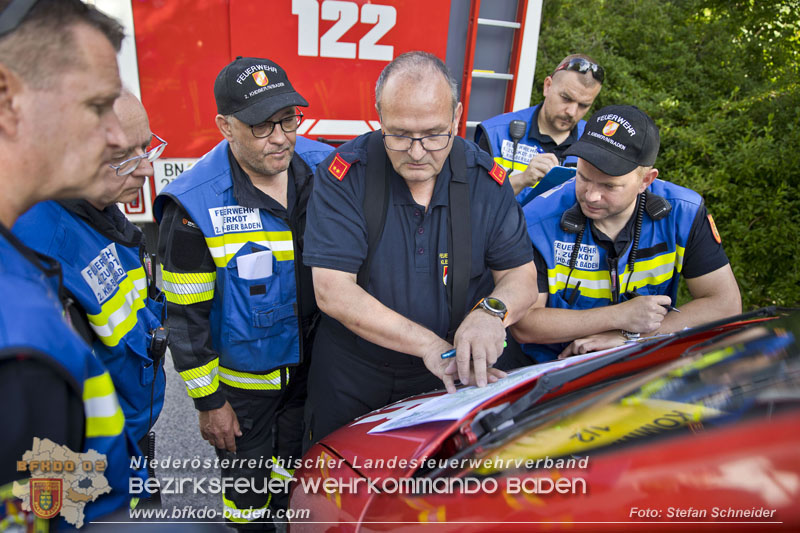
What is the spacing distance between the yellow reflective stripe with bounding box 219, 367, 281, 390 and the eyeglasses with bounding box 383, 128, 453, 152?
1136mm

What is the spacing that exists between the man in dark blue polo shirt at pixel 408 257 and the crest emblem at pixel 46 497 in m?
0.96

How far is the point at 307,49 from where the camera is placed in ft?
11.9

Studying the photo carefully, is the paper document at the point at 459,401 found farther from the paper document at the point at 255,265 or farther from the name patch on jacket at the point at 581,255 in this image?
the paper document at the point at 255,265

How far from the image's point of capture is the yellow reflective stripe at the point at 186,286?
83.8 inches

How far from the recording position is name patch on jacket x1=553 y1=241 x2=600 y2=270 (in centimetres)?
218

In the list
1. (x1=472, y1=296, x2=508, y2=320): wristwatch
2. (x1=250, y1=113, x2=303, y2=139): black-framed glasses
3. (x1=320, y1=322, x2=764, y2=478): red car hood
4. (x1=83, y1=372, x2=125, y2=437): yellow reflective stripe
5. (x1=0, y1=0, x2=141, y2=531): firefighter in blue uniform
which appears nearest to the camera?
(x1=0, y1=0, x2=141, y2=531): firefighter in blue uniform

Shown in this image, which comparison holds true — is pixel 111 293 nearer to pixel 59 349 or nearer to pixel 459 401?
pixel 59 349

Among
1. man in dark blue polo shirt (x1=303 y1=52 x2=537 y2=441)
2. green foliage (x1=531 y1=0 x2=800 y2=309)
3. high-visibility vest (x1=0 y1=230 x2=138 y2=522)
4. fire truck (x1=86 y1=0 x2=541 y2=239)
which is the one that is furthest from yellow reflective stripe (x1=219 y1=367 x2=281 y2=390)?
green foliage (x1=531 y1=0 x2=800 y2=309)

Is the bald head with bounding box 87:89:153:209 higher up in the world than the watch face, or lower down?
higher up

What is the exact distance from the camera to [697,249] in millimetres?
2146

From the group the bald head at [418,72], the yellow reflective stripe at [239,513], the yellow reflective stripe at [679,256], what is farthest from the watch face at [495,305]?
the yellow reflective stripe at [239,513]

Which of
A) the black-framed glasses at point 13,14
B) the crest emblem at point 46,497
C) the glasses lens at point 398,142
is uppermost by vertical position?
the black-framed glasses at point 13,14

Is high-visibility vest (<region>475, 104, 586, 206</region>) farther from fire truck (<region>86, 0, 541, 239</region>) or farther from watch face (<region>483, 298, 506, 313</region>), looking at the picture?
watch face (<region>483, 298, 506, 313</region>)

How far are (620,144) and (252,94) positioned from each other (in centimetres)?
142
